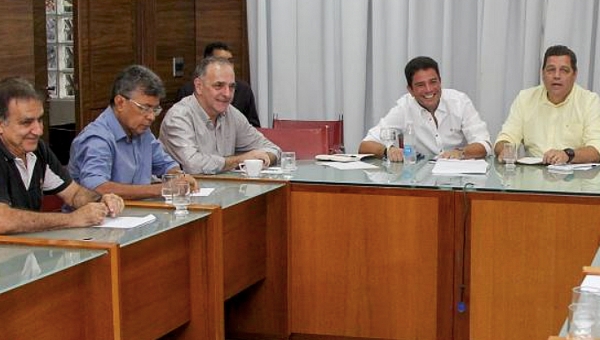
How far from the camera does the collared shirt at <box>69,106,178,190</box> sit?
3.97 metres

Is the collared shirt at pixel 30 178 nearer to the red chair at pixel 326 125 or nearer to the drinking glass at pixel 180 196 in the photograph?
the drinking glass at pixel 180 196

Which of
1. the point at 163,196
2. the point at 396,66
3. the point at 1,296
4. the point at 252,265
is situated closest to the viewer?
the point at 1,296

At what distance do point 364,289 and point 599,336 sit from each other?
2386mm

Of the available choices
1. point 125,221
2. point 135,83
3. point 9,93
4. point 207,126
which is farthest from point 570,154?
point 9,93

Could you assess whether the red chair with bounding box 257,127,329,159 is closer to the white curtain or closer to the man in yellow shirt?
the man in yellow shirt

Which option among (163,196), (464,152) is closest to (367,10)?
(464,152)

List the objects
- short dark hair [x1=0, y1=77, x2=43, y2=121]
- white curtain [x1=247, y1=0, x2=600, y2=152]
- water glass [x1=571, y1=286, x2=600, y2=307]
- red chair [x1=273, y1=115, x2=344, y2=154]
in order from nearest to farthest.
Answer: water glass [x1=571, y1=286, x2=600, y2=307]
short dark hair [x1=0, y1=77, x2=43, y2=121]
red chair [x1=273, y1=115, x2=344, y2=154]
white curtain [x1=247, y1=0, x2=600, y2=152]

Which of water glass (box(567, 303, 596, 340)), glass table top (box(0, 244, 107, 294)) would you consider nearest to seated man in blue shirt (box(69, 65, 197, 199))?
glass table top (box(0, 244, 107, 294))

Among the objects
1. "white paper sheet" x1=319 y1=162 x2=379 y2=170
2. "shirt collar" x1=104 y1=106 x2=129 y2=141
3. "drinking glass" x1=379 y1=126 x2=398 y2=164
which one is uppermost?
"shirt collar" x1=104 y1=106 x2=129 y2=141

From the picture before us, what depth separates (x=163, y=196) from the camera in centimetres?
387

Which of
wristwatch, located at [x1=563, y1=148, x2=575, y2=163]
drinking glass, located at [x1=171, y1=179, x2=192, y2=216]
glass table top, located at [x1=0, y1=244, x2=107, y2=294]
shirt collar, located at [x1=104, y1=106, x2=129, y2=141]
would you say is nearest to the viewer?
glass table top, located at [x1=0, y1=244, x2=107, y2=294]

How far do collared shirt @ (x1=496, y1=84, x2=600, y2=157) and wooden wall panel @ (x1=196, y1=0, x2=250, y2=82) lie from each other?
8.13 ft

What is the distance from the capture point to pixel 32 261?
2.88 metres

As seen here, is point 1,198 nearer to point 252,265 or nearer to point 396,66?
point 252,265
